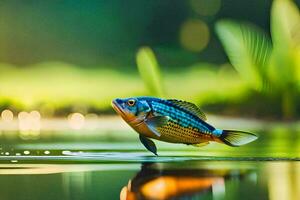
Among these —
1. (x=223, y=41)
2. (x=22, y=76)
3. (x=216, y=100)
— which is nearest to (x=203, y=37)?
(x=223, y=41)

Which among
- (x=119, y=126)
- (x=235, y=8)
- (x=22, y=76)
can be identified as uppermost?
(x=235, y=8)

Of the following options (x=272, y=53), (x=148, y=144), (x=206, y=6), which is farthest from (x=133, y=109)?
(x=272, y=53)

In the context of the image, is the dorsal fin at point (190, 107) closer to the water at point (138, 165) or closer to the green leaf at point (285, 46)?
the water at point (138, 165)

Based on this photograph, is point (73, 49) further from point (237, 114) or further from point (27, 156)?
point (237, 114)

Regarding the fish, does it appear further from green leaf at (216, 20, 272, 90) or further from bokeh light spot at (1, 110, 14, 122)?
bokeh light spot at (1, 110, 14, 122)

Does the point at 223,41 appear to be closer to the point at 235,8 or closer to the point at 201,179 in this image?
the point at 235,8

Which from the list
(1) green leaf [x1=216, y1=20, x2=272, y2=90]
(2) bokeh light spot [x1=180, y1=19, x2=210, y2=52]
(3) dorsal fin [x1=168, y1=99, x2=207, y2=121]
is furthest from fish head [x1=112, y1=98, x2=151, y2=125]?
(1) green leaf [x1=216, y1=20, x2=272, y2=90]

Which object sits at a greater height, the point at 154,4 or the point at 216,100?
the point at 154,4

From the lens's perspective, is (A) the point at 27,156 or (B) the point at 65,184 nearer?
(B) the point at 65,184
